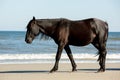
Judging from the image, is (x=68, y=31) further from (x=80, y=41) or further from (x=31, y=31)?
(x=31, y=31)

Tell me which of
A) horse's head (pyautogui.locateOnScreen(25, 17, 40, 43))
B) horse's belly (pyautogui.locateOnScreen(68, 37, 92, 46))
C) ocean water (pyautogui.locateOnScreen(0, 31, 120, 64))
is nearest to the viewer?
horse's head (pyautogui.locateOnScreen(25, 17, 40, 43))

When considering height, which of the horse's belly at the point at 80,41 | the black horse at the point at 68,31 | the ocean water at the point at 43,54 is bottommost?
the ocean water at the point at 43,54

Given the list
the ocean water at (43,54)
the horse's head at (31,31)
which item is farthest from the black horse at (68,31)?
the ocean water at (43,54)

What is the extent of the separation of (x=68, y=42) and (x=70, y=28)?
464 mm

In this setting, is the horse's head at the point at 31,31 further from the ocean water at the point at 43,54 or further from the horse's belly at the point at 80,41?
the horse's belly at the point at 80,41

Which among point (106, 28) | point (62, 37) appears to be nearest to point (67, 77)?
point (62, 37)

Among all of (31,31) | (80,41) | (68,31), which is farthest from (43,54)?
(31,31)

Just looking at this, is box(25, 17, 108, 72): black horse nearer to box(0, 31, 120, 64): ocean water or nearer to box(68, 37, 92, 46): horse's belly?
box(68, 37, 92, 46): horse's belly

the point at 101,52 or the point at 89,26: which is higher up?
the point at 89,26

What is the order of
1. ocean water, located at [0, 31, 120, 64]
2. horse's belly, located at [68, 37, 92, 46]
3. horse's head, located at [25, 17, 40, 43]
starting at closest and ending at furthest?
horse's head, located at [25, 17, 40, 43], horse's belly, located at [68, 37, 92, 46], ocean water, located at [0, 31, 120, 64]

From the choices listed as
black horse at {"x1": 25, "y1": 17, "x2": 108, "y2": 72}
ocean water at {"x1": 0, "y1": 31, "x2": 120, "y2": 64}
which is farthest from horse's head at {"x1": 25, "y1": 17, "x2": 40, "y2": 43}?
ocean water at {"x1": 0, "y1": 31, "x2": 120, "y2": 64}

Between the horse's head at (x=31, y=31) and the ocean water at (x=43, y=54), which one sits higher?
the horse's head at (x=31, y=31)

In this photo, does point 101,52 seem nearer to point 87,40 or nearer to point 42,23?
point 87,40

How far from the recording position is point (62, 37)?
12.2m
